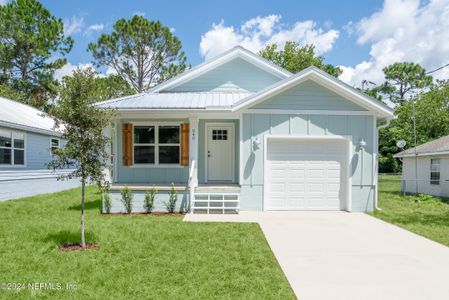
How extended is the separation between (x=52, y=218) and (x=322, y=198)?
8.22 metres

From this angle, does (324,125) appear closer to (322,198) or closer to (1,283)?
(322,198)

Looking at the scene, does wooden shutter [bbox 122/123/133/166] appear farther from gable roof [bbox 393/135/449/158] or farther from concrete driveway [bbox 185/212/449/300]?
gable roof [bbox 393/135/449/158]

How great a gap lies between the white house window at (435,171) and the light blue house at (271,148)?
25.1 ft

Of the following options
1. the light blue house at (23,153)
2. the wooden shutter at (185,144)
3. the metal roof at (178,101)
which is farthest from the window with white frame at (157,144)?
the light blue house at (23,153)

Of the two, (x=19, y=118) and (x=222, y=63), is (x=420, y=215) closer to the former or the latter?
(x=222, y=63)

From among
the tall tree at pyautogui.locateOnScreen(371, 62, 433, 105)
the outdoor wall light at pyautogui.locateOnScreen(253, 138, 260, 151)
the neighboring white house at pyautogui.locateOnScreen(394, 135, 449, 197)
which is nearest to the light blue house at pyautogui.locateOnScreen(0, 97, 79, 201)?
the outdoor wall light at pyautogui.locateOnScreen(253, 138, 260, 151)

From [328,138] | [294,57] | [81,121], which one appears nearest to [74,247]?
[81,121]

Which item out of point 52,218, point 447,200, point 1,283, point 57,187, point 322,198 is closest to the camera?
point 1,283

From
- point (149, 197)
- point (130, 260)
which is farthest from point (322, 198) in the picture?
point (130, 260)

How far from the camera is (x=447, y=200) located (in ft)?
45.9

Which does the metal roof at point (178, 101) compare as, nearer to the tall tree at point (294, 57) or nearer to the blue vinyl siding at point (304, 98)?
the blue vinyl siding at point (304, 98)

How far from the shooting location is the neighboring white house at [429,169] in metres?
15.0

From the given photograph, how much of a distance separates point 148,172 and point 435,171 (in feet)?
46.3

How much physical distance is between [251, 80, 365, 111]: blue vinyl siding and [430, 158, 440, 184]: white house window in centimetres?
877
